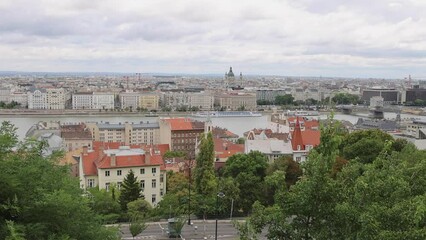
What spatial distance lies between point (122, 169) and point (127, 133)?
712 inches

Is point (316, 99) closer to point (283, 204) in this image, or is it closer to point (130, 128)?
point (130, 128)

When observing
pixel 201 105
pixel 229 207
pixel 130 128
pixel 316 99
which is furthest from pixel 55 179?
pixel 316 99

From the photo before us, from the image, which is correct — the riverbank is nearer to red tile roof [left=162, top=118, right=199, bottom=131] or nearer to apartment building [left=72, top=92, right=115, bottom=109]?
apartment building [left=72, top=92, right=115, bottom=109]

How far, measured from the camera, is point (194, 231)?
11.3m

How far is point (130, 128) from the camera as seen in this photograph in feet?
109

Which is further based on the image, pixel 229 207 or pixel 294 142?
pixel 294 142

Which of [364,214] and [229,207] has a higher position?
[364,214]

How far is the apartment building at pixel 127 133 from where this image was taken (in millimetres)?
32656

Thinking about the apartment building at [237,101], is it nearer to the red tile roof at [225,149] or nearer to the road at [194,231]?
the red tile roof at [225,149]

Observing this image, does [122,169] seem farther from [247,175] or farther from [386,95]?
[386,95]

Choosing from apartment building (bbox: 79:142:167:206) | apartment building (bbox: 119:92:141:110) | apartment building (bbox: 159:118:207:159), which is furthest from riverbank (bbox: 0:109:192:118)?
apartment building (bbox: 79:142:167:206)

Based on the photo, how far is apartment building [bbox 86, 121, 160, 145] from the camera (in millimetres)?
32656

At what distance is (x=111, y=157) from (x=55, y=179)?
1057cm

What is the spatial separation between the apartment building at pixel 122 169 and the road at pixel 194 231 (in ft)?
11.7
